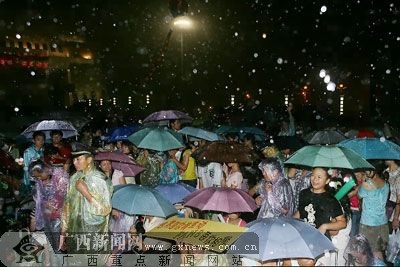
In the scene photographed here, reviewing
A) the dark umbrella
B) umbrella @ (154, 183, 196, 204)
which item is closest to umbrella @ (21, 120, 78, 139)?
the dark umbrella

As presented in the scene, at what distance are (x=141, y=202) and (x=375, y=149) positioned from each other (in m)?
4.38

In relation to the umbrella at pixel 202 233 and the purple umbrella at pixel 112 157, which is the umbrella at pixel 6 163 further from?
the umbrella at pixel 202 233

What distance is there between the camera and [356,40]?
23766 mm

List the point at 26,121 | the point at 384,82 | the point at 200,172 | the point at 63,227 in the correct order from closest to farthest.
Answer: the point at 63,227 < the point at 200,172 < the point at 384,82 < the point at 26,121

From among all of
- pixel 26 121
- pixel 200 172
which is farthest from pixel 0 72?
pixel 200 172

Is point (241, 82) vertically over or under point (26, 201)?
over

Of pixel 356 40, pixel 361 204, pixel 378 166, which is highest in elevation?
pixel 356 40

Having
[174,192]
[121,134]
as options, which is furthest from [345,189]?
[121,134]

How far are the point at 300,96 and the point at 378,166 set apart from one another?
23792mm

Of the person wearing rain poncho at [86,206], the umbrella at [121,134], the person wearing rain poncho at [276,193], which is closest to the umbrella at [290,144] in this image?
the person wearing rain poncho at [276,193]

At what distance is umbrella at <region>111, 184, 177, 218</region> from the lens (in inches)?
228

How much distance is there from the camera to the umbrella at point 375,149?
746 cm

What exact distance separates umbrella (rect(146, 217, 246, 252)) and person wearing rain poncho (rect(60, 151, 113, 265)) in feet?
3.99

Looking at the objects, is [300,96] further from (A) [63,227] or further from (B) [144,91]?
(A) [63,227]
